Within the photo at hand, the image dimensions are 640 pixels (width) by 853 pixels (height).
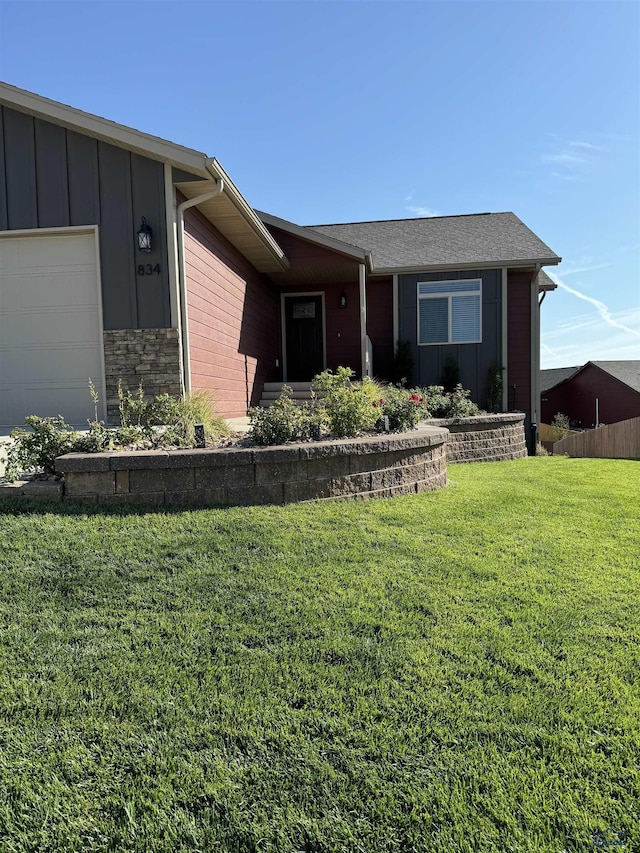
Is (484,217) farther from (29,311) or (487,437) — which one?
(29,311)

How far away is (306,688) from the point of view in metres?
2.01

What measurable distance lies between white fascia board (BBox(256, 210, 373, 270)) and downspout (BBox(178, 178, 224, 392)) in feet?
10.9

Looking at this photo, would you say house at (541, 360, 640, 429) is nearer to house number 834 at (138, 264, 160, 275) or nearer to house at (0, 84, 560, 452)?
house at (0, 84, 560, 452)

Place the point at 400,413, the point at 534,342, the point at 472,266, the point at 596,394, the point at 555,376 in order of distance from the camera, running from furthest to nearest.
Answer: the point at 555,376, the point at 596,394, the point at 534,342, the point at 472,266, the point at 400,413

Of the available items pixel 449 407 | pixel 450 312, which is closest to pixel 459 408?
pixel 449 407

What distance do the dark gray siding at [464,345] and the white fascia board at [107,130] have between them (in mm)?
6209

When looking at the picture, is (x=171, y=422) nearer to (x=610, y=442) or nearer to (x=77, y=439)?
(x=77, y=439)

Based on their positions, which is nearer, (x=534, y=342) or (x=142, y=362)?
(x=142, y=362)

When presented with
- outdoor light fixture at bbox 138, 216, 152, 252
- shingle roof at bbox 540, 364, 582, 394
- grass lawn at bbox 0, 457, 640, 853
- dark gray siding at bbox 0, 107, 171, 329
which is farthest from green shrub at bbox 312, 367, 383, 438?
shingle roof at bbox 540, 364, 582, 394

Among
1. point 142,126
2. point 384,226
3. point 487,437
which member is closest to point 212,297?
point 142,126

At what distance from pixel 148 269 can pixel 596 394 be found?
2564cm

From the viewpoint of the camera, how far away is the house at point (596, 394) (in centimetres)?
2459

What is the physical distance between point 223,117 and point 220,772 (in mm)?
11292

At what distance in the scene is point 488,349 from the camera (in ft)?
37.0
